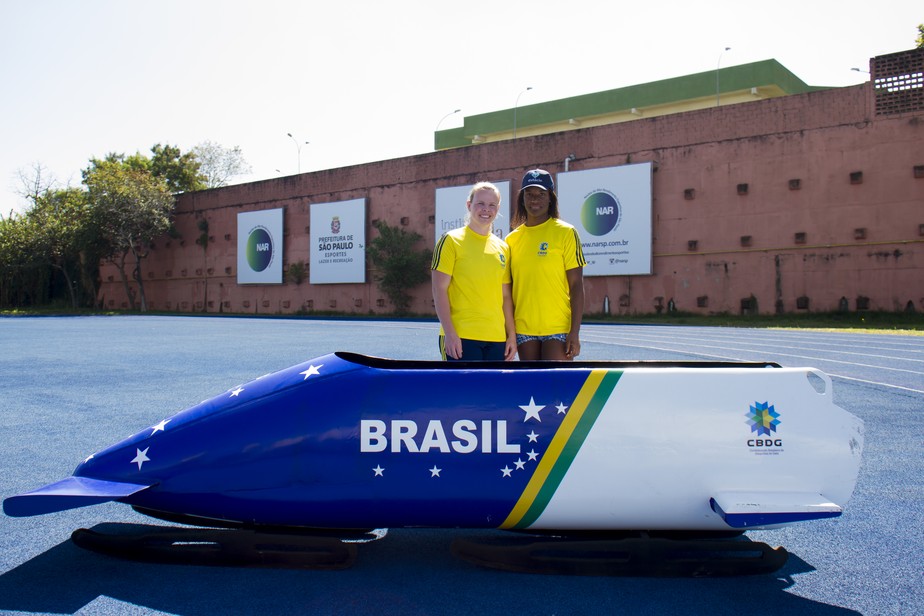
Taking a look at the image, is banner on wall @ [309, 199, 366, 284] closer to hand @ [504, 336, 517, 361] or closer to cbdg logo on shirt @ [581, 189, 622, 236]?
cbdg logo on shirt @ [581, 189, 622, 236]

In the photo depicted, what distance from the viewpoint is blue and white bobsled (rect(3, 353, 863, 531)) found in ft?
9.21

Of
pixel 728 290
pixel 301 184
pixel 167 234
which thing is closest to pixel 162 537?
pixel 728 290

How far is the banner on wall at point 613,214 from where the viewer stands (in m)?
26.2

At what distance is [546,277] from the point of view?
404 cm

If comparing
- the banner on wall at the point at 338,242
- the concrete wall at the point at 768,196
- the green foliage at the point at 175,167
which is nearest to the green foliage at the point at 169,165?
the green foliage at the point at 175,167

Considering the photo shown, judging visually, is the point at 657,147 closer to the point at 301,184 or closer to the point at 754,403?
the point at 301,184

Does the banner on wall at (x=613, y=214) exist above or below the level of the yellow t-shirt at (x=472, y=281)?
above

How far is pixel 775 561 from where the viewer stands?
2.83 m

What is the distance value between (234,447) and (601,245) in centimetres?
2525

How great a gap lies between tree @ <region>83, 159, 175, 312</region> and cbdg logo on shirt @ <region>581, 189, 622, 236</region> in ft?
91.3

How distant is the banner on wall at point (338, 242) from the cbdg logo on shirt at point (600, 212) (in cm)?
1281

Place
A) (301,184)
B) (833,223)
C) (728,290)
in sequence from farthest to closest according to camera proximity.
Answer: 1. (301,184)
2. (728,290)
3. (833,223)

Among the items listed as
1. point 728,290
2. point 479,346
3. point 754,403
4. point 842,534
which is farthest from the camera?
point 728,290

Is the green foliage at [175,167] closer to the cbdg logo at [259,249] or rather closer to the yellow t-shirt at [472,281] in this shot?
the cbdg logo at [259,249]
